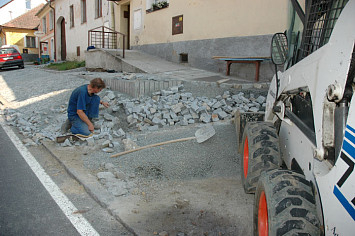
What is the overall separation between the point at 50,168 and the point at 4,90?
10523 mm

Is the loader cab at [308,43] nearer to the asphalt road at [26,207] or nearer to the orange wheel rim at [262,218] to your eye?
the orange wheel rim at [262,218]

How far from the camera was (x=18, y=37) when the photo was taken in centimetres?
4209

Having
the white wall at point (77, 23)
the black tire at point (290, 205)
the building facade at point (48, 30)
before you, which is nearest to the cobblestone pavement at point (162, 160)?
the black tire at point (290, 205)

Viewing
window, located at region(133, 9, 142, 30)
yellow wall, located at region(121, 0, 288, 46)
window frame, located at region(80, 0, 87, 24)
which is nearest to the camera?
yellow wall, located at region(121, 0, 288, 46)

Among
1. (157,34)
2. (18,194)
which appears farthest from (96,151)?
(157,34)

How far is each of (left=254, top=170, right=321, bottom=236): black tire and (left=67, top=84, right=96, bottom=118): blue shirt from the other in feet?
16.4

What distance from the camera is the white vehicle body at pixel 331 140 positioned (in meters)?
1.41

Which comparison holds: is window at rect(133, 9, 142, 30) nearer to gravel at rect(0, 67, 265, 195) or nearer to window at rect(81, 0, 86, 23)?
gravel at rect(0, 67, 265, 195)

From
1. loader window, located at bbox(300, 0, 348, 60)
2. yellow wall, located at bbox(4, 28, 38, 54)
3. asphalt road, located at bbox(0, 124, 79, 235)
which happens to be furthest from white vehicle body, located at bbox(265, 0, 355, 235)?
yellow wall, located at bbox(4, 28, 38, 54)

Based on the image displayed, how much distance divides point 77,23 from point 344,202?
1000 inches

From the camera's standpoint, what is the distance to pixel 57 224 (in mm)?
3297

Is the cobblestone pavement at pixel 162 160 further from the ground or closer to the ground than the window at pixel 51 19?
closer to the ground

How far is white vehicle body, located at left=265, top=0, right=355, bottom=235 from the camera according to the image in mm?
1414

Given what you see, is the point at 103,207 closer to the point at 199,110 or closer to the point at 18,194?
the point at 18,194
